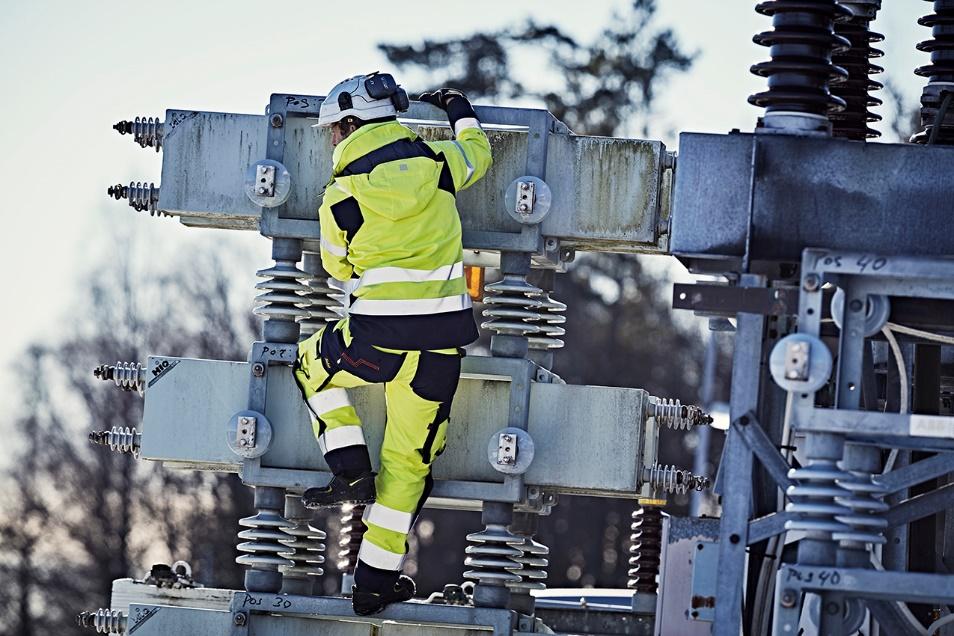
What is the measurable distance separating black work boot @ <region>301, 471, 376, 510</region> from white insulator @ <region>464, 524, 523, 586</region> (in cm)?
49

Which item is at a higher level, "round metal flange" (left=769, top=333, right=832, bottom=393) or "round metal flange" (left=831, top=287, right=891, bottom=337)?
"round metal flange" (left=831, top=287, right=891, bottom=337)

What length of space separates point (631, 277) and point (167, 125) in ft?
96.2

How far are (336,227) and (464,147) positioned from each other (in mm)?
600

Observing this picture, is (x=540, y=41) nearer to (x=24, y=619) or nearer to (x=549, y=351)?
(x=24, y=619)

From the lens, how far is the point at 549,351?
8359 mm

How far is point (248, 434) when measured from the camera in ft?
25.6

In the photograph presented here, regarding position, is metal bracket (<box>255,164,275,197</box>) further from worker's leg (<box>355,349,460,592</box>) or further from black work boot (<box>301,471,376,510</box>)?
black work boot (<box>301,471,376,510</box>)

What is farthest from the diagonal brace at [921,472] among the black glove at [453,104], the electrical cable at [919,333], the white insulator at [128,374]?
the white insulator at [128,374]

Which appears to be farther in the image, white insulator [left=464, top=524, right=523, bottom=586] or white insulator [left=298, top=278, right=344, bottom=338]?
white insulator [left=298, top=278, right=344, bottom=338]

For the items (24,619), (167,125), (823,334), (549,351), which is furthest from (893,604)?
→ (24,619)

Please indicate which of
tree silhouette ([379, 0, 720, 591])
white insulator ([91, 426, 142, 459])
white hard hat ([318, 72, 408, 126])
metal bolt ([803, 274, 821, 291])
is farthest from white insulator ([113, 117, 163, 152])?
tree silhouette ([379, 0, 720, 591])

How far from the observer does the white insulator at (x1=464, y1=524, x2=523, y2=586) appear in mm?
7762

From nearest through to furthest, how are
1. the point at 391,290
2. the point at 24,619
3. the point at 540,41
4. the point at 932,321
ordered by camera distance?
1. the point at 932,321
2. the point at 391,290
3. the point at 540,41
4. the point at 24,619

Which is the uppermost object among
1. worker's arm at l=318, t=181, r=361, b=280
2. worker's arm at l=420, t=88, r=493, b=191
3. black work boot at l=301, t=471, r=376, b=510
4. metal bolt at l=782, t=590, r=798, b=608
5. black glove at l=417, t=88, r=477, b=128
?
black glove at l=417, t=88, r=477, b=128
